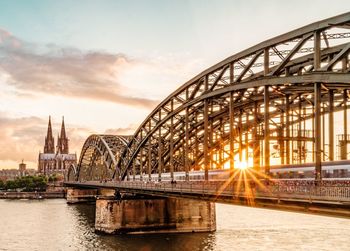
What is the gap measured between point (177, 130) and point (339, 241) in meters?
30.3

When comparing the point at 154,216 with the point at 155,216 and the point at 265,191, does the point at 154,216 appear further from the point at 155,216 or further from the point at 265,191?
the point at 265,191

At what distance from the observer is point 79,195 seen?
158 meters

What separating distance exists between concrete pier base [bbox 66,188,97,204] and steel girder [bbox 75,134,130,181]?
5769 mm

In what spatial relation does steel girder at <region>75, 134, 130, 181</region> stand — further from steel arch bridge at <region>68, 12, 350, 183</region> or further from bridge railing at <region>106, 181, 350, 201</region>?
bridge railing at <region>106, 181, 350, 201</region>

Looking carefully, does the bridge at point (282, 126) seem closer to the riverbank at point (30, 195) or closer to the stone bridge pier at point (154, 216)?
the stone bridge pier at point (154, 216)

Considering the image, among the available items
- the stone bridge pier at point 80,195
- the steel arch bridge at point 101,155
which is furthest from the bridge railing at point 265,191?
the stone bridge pier at point 80,195

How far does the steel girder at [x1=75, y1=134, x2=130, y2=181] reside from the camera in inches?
5413

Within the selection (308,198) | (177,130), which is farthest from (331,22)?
(177,130)

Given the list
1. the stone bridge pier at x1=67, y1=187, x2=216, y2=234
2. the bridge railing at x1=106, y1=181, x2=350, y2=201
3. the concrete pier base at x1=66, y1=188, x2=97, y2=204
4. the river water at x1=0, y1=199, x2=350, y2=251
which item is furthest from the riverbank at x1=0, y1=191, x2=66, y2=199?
the bridge railing at x1=106, y1=181, x2=350, y2=201

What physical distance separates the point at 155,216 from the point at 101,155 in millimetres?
75557

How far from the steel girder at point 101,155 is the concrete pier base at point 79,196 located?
577 cm

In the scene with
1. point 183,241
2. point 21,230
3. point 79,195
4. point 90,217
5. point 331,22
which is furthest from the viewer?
point 79,195

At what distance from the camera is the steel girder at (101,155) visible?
5413 inches

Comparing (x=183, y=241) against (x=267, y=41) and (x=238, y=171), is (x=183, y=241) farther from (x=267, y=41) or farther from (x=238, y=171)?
(x=267, y=41)
